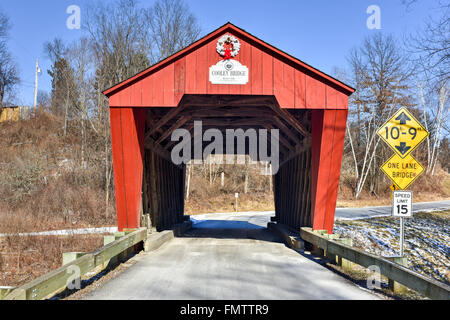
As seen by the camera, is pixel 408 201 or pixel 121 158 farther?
pixel 121 158

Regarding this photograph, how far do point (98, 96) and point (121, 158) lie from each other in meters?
15.8

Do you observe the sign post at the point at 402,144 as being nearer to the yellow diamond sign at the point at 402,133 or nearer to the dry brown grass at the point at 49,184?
the yellow diamond sign at the point at 402,133

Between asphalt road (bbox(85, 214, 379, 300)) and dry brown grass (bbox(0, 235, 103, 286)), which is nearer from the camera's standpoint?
asphalt road (bbox(85, 214, 379, 300))

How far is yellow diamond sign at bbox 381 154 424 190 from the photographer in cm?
636

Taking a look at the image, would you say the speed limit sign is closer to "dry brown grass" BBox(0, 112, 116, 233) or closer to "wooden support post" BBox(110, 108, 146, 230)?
"wooden support post" BBox(110, 108, 146, 230)

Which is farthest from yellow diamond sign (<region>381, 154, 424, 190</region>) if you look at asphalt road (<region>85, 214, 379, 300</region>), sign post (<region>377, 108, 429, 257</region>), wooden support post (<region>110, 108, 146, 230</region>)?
wooden support post (<region>110, 108, 146, 230</region>)

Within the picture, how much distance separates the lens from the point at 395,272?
4.57m

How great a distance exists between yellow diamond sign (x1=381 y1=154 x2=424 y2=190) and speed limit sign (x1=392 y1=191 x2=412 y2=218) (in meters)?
0.27

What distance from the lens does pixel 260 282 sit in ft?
17.2

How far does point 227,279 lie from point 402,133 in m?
3.89

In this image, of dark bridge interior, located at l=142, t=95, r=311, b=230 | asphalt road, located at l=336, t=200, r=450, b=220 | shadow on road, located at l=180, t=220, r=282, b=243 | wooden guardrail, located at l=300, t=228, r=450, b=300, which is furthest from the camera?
asphalt road, located at l=336, t=200, r=450, b=220

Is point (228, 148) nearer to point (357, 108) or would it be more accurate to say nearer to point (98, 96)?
point (98, 96)
